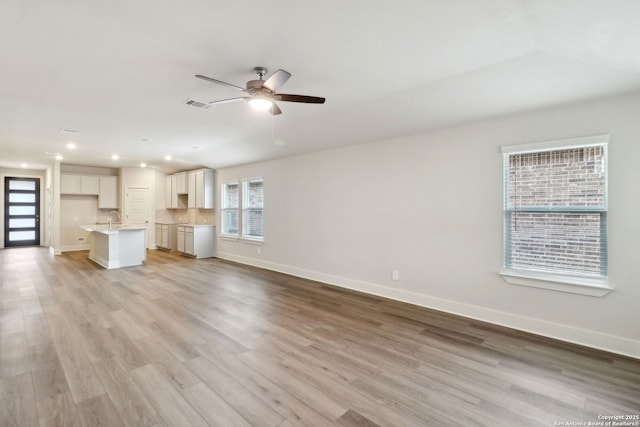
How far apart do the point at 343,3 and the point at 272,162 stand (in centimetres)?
485

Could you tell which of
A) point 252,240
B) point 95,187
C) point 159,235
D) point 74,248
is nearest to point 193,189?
point 159,235

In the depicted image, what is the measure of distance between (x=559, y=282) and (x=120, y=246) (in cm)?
800

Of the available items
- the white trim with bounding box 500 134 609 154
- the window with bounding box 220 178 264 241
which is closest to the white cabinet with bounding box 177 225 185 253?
the window with bounding box 220 178 264 241

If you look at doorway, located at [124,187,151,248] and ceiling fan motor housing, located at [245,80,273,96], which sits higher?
ceiling fan motor housing, located at [245,80,273,96]

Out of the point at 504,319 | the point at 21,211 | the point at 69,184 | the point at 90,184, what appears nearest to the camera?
the point at 504,319

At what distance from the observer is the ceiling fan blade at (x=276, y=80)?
245 centimetres

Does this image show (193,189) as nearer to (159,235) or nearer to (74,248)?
(159,235)

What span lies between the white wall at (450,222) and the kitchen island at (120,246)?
345cm

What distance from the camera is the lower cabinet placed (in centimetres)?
810

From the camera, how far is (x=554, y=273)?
329 centimetres

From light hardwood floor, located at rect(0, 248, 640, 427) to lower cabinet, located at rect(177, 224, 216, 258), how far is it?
12.1 ft

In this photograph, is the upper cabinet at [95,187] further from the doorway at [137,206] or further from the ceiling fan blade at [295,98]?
the ceiling fan blade at [295,98]

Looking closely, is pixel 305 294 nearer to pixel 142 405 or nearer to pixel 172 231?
pixel 142 405

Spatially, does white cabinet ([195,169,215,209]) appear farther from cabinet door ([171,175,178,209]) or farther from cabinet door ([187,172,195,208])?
cabinet door ([171,175,178,209])
